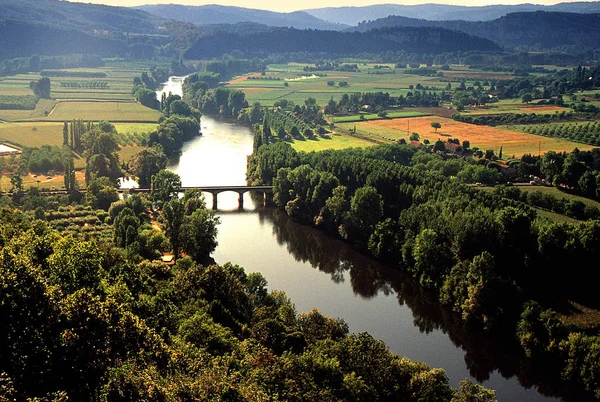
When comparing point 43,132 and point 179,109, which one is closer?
point 43,132

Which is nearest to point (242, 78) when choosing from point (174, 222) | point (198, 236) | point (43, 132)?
point (43, 132)

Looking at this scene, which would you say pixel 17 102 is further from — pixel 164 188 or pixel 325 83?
pixel 325 83

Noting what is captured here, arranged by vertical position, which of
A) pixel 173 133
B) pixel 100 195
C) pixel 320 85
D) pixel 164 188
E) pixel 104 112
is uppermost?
pixel 320 85

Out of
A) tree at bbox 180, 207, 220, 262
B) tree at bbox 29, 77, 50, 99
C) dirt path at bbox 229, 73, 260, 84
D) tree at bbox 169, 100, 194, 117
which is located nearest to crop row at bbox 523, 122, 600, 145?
tree at bbox 169, 100, 194, 117

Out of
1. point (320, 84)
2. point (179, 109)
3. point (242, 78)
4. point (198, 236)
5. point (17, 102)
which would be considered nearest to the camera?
point (198, 236)

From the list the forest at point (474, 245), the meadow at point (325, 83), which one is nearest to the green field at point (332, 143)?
the forest at point (474, 245)

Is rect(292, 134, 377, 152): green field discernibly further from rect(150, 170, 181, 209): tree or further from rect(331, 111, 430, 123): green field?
rect(150, 170, 181, 209): tree

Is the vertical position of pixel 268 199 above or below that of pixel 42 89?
below

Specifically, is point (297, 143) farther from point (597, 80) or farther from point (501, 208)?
point (597, 80)
